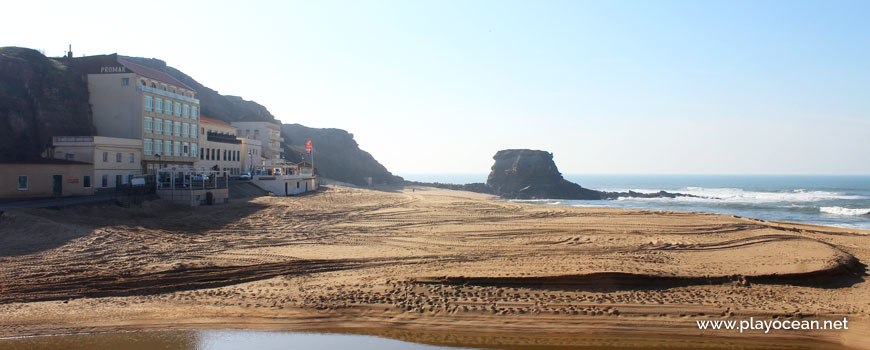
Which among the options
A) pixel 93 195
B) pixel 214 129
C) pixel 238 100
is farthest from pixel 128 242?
pixel 238 100

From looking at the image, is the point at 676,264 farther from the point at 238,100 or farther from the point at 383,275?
the point at 238,100

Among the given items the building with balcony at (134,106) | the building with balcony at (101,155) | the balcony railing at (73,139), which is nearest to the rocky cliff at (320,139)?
the building with balcony at (134,106)

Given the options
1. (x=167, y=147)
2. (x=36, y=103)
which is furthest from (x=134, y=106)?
(x=36, y=103)

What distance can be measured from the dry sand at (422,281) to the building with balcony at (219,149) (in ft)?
74.0

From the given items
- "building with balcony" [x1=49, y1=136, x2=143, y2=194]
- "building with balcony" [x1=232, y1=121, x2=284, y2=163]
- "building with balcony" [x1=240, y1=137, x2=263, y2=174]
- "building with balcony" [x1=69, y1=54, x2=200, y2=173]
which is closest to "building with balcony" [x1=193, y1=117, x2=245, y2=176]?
"building with balcony" [x1=240, y1=137, x2=263, y2=174]

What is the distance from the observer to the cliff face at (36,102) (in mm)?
31484

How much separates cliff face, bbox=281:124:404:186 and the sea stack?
2044 centimetres

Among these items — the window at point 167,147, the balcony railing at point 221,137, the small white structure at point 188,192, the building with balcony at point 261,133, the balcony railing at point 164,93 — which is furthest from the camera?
the building with balcony at point 261,133

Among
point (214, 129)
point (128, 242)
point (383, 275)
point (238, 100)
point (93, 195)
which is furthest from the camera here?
point (238, 100)

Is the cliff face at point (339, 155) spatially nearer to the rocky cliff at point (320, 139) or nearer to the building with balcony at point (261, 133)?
the rocky cliff at point (320, 139)

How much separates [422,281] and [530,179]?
229 feet

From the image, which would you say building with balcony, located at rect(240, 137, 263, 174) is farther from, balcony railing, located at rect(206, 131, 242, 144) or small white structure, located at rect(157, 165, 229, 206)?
small white structure, located at rect(157, 165, 229, 206)

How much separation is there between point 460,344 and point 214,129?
4676 centimetres

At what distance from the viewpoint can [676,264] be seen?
53.1 ft
